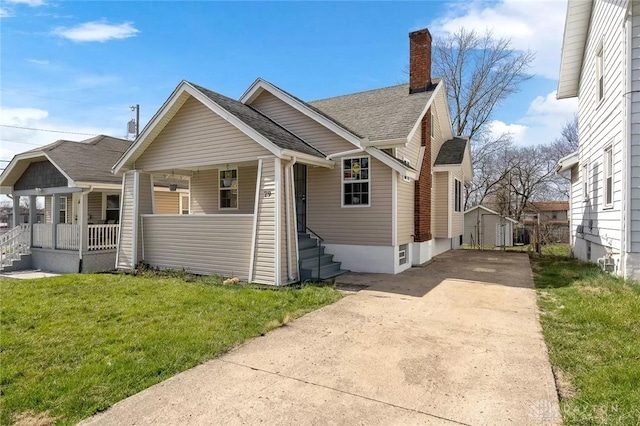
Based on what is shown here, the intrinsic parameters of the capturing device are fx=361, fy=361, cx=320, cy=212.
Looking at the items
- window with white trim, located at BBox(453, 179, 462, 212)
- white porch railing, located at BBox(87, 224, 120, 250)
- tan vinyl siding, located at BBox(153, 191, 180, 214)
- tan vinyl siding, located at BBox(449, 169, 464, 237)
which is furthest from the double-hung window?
white porch railing, located at BBox(87, 224, 120, 250)

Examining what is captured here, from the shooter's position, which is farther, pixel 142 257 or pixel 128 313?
pixel 142 257

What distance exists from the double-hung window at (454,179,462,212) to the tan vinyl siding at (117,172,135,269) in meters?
12.4

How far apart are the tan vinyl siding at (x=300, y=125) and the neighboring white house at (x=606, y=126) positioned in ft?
19.4

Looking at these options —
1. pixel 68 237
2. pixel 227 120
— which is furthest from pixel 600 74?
pixel 68 237

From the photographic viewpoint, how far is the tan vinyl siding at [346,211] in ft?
31.7

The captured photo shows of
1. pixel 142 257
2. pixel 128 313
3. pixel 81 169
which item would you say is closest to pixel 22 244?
pixel 81 169

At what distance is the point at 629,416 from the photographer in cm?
268

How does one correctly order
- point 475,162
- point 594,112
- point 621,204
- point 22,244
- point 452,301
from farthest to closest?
point 475,162 → point 22,244 → point 594,112 → point 621,204 → point 452,301

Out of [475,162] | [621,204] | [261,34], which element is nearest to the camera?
[621,204]

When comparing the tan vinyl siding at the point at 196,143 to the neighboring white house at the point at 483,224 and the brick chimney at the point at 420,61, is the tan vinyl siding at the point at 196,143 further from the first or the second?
the neighboring white house at the point at 483,224

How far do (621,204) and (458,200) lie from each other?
8920 mm

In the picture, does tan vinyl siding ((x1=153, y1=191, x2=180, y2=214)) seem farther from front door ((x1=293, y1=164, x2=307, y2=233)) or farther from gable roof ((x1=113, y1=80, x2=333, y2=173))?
front door ((x1=293, y1=164, x2=307, y2=233))

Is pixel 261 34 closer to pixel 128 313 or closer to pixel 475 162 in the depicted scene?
pixel 128 313

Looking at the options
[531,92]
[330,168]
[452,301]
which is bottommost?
[452,301]
